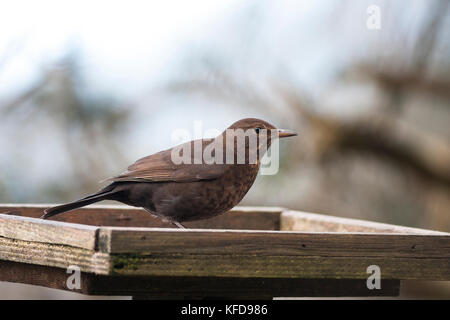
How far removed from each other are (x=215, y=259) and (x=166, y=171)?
0.82 m

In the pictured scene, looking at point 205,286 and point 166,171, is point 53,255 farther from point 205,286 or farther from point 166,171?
point 166,171

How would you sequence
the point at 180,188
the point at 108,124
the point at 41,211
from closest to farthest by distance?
the point at 180,188 → the point at 41,211 → the point at 108,124

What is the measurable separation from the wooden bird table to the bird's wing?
0.53m

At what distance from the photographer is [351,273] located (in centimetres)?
249

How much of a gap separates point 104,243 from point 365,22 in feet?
11.8

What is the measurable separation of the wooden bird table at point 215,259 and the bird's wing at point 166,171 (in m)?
0.53

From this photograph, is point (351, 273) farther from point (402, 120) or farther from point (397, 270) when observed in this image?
point (402, 120)

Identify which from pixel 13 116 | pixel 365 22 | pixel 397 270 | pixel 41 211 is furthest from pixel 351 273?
pixel 13 116

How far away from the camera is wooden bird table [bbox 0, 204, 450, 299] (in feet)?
7.48

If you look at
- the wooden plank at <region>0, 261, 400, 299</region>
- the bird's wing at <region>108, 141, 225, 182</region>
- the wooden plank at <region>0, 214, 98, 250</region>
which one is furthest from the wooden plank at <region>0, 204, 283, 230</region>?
the wooden plank at <region>0, 261, 400, 299</region>

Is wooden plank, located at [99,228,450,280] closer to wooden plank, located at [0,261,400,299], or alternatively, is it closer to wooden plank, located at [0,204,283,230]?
wooden plank, located at [0,261,400,299]

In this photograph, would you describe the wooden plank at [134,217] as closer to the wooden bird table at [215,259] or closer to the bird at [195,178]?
the bird at [195,178]

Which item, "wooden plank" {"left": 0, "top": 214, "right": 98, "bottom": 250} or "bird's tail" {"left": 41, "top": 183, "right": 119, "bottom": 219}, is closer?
"wooden plank" {"left": 0, "top": 214, "right": 98, "bottom": 250}

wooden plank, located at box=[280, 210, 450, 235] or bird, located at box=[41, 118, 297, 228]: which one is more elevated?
bird, located at box=[41, 118, 297, 228]
